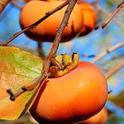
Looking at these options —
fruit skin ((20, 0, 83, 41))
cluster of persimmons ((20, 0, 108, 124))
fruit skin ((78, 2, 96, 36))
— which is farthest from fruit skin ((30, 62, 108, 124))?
fruit skin ((78, 2, 96, 36))

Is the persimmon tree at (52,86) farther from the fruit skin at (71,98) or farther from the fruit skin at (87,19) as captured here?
the fruit skin at (87,19)

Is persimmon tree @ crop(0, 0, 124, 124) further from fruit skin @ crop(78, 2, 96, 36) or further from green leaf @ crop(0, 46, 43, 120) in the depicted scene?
fruit skin @ crop(78, 2, 96, 36)

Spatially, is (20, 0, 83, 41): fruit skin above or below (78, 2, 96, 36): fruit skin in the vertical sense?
above

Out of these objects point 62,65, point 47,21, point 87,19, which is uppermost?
point 62,65

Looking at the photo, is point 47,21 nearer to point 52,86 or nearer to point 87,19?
point 87,19

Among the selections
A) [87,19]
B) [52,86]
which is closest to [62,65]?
[52,86]

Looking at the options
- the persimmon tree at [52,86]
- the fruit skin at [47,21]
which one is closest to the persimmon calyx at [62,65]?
the persimmon tree at [52,86]

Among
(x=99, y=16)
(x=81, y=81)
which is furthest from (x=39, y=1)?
(x=99, y=16)
